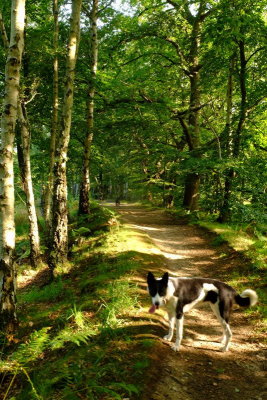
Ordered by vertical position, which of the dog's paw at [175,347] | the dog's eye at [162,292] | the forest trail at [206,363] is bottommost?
the forest trail at [206,363]

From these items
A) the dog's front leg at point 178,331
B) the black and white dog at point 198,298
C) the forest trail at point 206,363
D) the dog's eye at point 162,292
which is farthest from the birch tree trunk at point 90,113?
the dog's front leg at point 178,331

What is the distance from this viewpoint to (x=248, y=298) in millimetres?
5145

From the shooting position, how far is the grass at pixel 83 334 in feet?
13.4

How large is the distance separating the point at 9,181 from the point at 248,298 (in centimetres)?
520

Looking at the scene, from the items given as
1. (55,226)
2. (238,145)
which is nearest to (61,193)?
(55,226)

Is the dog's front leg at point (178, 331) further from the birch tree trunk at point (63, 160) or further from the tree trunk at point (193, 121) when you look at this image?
the tree trunk at point (193, 121)

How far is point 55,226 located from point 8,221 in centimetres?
411

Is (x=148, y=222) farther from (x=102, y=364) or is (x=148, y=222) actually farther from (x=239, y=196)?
(x=102, y=364)

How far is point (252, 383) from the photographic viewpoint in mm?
4617

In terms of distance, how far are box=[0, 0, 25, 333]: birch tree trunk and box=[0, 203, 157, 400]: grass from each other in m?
0.76

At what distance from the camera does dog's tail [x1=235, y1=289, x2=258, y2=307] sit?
507 centimetres

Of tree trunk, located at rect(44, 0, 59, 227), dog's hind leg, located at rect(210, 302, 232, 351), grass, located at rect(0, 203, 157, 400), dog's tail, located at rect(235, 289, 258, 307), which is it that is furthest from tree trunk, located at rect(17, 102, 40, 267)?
dog's tail, located at rect(235, 289, 258, 307)

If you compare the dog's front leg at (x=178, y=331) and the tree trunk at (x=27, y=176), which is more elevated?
the tree trunk at (x=27, y=176)

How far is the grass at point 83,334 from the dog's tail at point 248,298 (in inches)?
68.9
